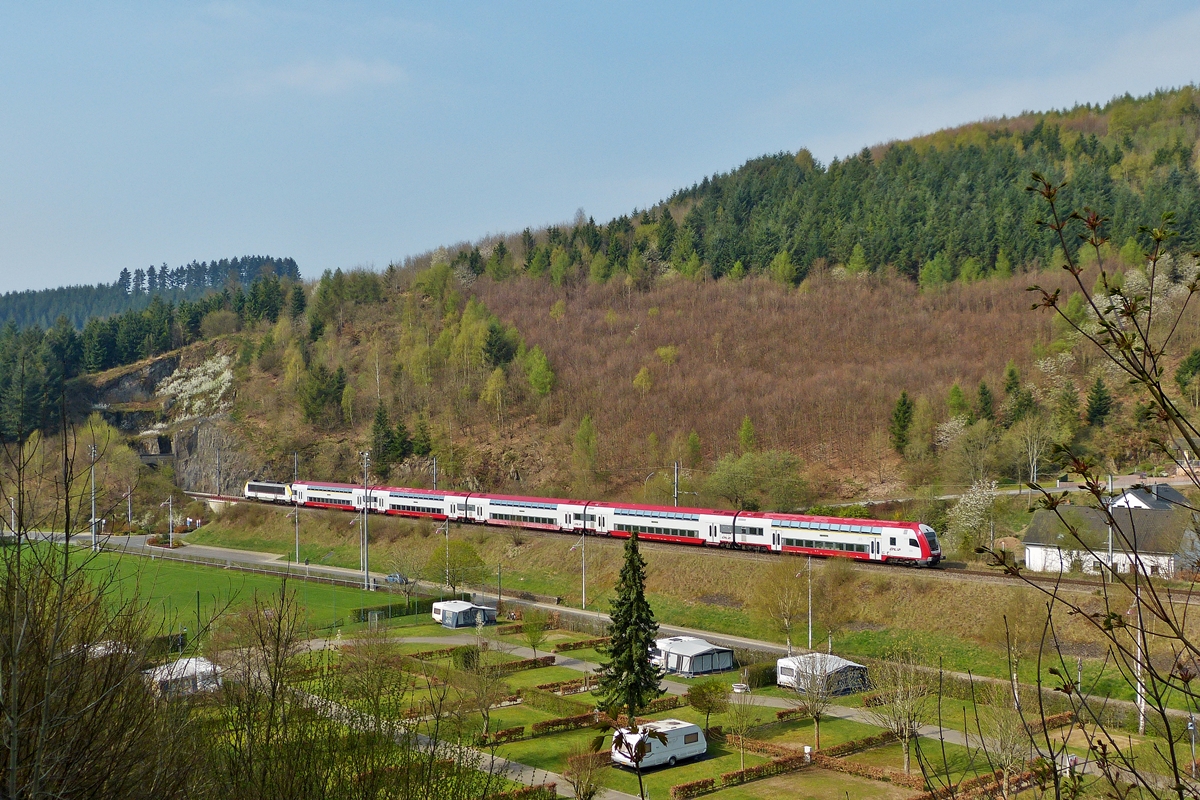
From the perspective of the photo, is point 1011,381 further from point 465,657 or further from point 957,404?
point 465,657

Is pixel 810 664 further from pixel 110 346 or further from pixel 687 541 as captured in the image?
pixel 110 346

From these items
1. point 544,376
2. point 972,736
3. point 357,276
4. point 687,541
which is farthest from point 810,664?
point 357,276

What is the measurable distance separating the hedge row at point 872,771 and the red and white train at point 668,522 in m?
19.1

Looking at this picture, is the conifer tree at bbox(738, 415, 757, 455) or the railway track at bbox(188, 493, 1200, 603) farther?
the conifer tree at bbox(738, 415, 757, 455)

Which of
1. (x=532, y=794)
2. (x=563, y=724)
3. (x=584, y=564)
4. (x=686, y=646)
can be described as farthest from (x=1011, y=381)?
(x=532, y=794)

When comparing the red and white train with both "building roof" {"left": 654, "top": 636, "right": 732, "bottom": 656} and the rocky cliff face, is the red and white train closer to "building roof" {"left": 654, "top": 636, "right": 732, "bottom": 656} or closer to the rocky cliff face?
"building roof" {"left": 654, "top": 636, "right": 732, "bottom": 656}

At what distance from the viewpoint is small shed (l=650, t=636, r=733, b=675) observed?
3778 cm

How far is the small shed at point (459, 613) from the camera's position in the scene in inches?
1877

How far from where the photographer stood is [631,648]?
30.7 m

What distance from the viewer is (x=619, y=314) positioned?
412 ft

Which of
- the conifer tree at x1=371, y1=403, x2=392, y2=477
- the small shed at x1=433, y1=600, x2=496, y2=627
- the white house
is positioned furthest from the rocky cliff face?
the white house

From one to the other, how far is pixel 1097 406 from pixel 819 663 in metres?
55.2

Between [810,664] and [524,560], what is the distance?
31.7m

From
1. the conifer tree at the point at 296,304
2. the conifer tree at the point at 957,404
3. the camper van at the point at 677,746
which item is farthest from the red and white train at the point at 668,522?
the conifer tree at the point at 296,304
